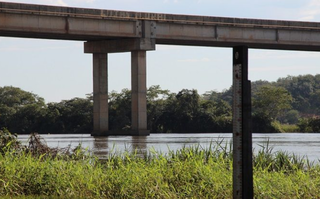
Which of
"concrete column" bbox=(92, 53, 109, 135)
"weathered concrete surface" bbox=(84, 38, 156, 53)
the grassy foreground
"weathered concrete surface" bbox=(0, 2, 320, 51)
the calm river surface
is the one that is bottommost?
the calm river surface

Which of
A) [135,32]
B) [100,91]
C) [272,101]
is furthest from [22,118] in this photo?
[272,101]

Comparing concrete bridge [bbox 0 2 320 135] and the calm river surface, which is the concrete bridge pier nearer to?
concrete bridge [bbox 0 2 320 135]

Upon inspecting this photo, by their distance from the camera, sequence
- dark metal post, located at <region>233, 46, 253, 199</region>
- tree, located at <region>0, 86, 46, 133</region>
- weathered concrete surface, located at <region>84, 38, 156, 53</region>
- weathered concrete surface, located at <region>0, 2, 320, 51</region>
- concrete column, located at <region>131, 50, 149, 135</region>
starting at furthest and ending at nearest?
tree, located at <region>0, 86, 46, 133</region> < concrete column, located at <region>131, 50, 149, 135</region> < weathered concrete surface, located at <region>84, 38, 156, 53</region> < weathered concrete surface, located at <region>0, 2, 320, 51</region> < dark metal post, located at <region>233, 46, 253, 199</region>

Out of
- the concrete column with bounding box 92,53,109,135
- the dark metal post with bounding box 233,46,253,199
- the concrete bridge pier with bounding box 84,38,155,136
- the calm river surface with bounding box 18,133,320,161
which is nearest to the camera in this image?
the dark metal post with bounding box 233,46,253,199

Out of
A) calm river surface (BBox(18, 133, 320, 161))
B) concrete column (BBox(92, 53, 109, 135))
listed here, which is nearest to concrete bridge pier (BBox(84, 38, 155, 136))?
concrete column (BBox(92, 53, 109, 135))

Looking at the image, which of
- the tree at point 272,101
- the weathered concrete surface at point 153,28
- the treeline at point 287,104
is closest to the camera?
the weathered concrete surface at point 153,28

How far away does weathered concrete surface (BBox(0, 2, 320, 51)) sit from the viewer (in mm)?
56125

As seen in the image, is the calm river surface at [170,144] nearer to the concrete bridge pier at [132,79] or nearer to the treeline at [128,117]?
the concrete bridge pier at [132,79]

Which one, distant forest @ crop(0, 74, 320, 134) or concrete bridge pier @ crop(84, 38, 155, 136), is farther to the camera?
distant forest @ crop(0, 74, 320, 134)

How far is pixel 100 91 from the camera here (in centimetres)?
6769

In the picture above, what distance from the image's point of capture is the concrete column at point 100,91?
66.9m

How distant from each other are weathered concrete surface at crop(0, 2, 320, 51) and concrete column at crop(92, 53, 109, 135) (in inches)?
127

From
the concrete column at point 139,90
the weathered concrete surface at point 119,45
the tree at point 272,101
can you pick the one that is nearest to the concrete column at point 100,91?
the weathered concrete surface at point 119,45

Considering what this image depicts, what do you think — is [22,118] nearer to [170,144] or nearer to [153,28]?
[153,28]
